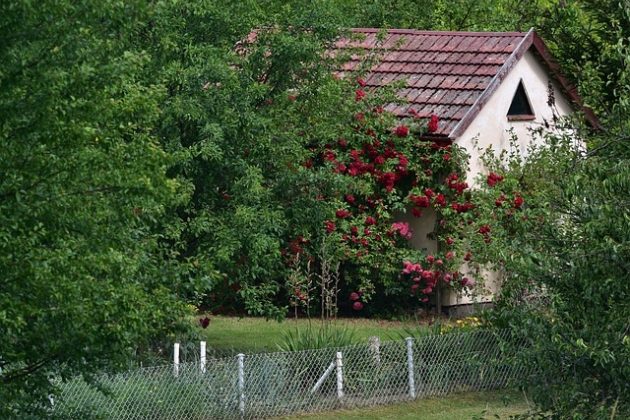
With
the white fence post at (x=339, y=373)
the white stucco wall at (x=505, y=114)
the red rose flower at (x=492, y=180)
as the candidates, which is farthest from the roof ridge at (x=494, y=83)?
the white fence post at (x=339, y=373)

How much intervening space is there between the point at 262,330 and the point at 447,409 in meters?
5.62

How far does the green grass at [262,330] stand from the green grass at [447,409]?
2.44 meters

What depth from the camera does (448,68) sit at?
2069 centimetres

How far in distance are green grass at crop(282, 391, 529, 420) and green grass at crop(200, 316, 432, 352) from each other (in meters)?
2.44

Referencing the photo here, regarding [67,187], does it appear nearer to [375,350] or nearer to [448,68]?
[375,350]

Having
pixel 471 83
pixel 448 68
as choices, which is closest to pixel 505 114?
pixel 471 83

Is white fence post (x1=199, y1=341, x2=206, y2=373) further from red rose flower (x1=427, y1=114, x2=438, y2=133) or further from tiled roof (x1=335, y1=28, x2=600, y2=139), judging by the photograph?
tiled roof (x1=335, y1=28, x2=600, y2=139)

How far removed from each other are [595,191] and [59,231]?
303 cm

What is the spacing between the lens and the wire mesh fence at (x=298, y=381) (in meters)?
12.0

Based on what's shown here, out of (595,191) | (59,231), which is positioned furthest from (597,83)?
(59,231)

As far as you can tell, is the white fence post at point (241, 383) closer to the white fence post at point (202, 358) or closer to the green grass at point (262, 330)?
the white fence post at point (202, 358)

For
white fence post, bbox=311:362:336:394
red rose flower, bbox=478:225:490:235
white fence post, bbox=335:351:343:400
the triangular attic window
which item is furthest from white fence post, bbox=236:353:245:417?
the triangular attic window

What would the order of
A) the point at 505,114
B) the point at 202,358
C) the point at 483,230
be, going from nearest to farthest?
1. the point at 202,358
2. the point at 483,230
3. the point at 505,114

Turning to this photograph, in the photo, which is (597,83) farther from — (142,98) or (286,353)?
(286,353)
